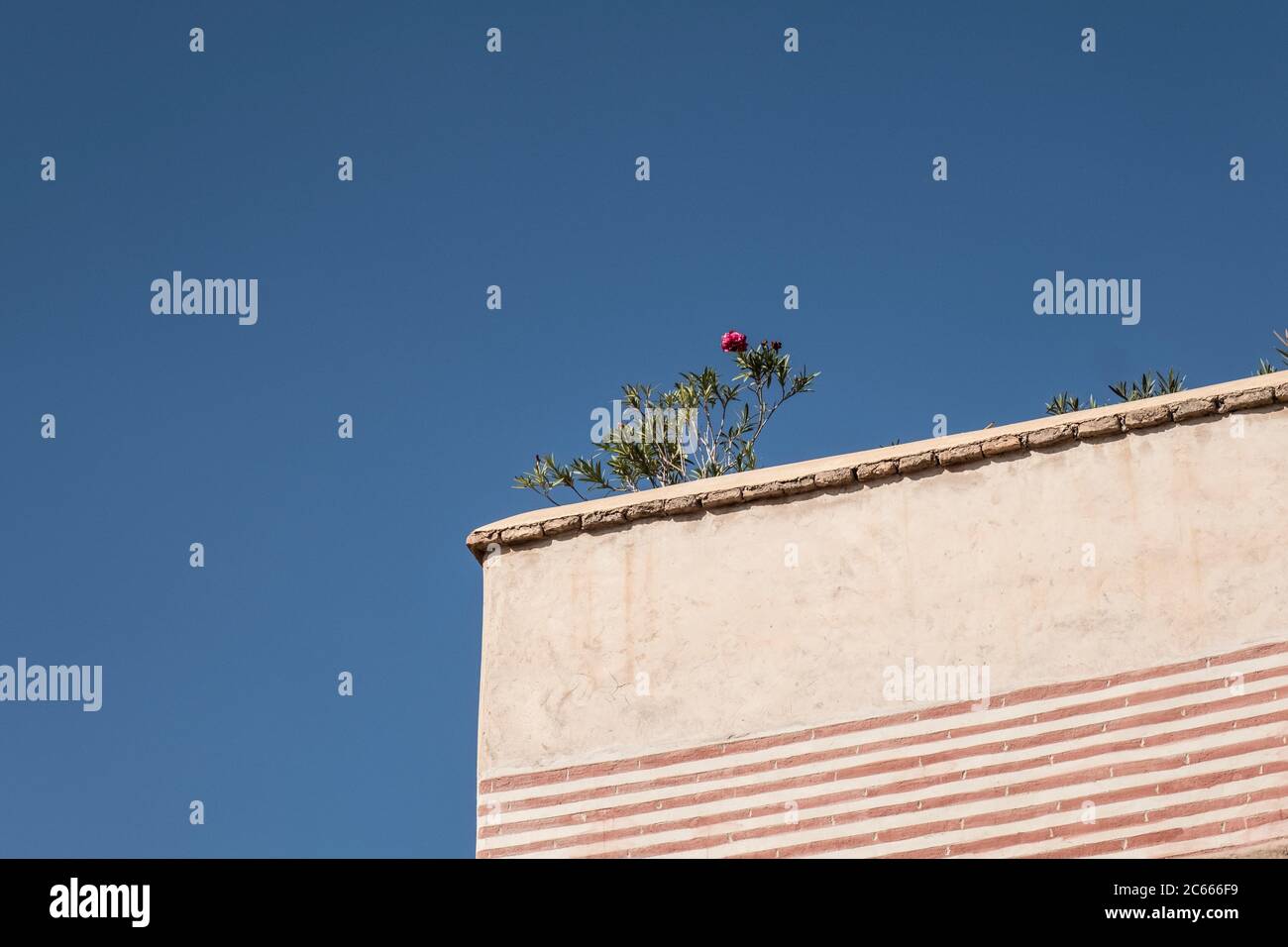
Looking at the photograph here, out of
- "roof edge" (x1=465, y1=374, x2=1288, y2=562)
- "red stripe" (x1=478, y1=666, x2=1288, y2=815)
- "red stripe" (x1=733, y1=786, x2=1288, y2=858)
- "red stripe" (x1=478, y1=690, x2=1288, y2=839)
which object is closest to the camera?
"red stripe" (x1=733, y1=786, x2=1288, y2=858)

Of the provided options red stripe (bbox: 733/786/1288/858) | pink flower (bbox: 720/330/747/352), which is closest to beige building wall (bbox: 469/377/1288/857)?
red stripe (bbox: 733/786/1288/858)

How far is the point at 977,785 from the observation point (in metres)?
9.37

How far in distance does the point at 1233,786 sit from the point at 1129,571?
4.44ft

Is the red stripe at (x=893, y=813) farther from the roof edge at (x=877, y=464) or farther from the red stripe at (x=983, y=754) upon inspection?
the roof edge at (x=877, y=464)

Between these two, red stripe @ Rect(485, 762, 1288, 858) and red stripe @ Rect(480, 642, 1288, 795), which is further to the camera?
red stripe @ Rect(480, 642, 1288, 795)

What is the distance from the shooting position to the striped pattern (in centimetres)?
900

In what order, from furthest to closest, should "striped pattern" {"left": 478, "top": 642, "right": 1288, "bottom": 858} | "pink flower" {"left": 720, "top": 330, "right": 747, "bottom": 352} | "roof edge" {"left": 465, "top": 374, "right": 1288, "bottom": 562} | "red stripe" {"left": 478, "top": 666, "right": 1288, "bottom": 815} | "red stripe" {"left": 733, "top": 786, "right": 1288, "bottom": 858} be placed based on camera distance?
"pink flower" {"left": 720, "top": 330, "right": 747, "bottom": 352}, "roof edge" {"left": 465, "top": 374, "right": 1288, "bottom": 562}, "red stripe" {"left": 478, "top": 666, "right": 1288, "bottom": 815}, "striped pattern" {"left": 478, "top": 642, "right": 1288, "bottom": 858}, "red stripe" {"left": 733, "top": 786, "right": 1288, "bottom": 858}

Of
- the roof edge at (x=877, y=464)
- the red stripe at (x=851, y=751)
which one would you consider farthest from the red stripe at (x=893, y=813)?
the roof edge at (x=877, y=464)

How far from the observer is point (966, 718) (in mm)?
9570

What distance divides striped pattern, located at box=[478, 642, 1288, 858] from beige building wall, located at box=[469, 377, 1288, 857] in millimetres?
13

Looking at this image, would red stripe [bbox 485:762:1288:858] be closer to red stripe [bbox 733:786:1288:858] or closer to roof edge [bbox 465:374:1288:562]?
red stripe [bbox 733:786:1288:858]
